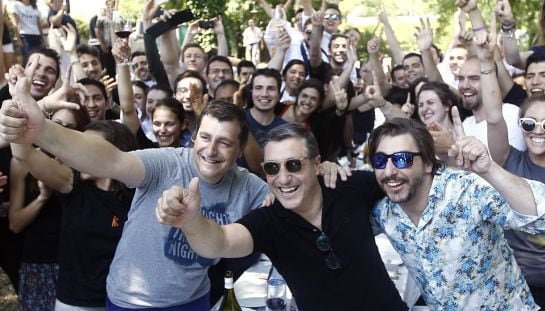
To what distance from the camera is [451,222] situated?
221 cm

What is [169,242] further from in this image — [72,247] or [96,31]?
[96,31]

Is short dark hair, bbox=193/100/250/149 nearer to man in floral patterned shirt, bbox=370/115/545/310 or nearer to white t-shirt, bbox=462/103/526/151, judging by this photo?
man in floral patterned shirt, bbox=370/115/545/310

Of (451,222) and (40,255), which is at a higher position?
(451,222)

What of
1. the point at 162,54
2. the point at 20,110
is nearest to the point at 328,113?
the point at 162,54

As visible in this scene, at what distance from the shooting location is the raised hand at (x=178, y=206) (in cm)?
181

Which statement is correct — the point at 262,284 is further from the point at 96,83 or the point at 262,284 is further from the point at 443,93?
the point at 96,83

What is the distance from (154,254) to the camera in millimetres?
2416

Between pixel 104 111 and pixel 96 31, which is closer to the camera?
pixel 104 111

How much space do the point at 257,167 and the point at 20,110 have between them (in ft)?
6.49

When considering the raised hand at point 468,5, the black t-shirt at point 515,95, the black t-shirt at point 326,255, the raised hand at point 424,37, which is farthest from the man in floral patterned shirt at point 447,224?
the raised hand at point 424,37

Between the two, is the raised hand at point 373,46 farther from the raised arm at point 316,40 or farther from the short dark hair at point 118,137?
the short dark hair at point 118,137

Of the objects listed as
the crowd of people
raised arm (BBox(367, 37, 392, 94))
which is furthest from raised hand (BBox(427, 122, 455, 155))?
raised arm (BBox(367, 37, 392, 94))

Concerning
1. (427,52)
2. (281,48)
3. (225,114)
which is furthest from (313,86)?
(225,114)

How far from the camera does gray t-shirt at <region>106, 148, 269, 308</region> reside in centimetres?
242
